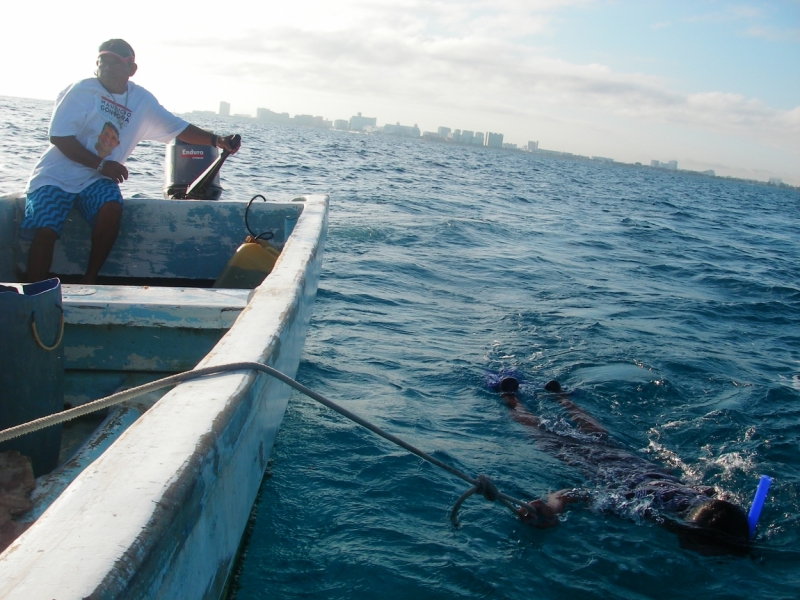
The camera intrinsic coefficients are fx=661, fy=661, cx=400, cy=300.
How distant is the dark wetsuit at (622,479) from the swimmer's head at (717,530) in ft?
0.59

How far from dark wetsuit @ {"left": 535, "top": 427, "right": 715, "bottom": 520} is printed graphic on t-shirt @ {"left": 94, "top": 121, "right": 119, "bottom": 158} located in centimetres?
311

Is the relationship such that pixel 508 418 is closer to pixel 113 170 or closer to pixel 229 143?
pixel 229 143

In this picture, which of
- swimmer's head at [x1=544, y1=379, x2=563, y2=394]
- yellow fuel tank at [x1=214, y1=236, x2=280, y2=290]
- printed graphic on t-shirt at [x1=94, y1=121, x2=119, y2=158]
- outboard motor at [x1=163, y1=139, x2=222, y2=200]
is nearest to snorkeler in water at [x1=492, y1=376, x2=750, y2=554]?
swimmer's head at [x1=544, y1=379, x2=563, y2=394]

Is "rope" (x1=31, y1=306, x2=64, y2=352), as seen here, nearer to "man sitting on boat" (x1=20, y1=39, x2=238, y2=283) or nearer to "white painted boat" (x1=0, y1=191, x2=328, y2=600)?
"white painted boat" (x1=0, y1=191, x2=328, y2=600)

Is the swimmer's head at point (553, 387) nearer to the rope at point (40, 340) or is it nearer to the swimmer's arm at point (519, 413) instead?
the swimmer's arm at point (519, 413)

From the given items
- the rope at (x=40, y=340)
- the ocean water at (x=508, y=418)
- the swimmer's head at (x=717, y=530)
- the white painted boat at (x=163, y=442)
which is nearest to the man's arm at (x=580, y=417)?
the ocean water at (x=508, y=418)

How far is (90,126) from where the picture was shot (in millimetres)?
3764

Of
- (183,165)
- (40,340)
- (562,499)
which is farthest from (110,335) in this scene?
(183,165)

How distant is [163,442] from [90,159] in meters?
2.82

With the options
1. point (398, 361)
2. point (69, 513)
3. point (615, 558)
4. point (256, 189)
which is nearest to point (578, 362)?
point (398, 361)

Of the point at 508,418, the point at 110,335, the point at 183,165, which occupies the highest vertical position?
the point at 183,165

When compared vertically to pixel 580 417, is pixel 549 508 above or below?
below

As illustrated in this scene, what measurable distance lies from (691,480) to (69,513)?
359cm

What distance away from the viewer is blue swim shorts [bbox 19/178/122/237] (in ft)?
12.4
